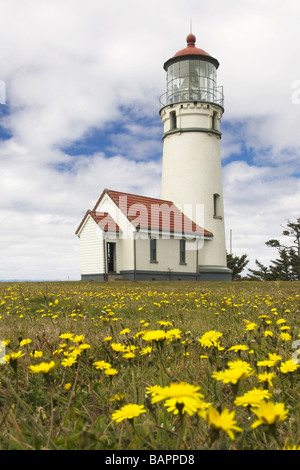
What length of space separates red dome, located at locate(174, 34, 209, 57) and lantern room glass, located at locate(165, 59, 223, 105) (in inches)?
24.0

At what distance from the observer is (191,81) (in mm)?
29859

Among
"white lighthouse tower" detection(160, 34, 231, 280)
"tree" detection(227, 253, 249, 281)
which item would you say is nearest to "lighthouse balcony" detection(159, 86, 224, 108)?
"white lighthouse tower" detection(160, 34, 231, 280)

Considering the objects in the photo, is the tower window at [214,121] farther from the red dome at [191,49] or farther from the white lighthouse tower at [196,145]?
the red dome at [191,49]

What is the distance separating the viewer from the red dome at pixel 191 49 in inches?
1157

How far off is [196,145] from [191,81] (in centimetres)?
518

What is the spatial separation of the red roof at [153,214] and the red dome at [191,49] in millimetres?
11294

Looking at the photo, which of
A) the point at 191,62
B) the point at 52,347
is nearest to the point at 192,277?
the point at 191,62

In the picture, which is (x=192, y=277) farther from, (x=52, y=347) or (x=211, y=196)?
(x=52, y=347)

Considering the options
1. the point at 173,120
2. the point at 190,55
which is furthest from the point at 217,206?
the point at 190,55

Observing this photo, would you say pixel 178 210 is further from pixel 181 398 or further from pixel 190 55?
pixel 181 398

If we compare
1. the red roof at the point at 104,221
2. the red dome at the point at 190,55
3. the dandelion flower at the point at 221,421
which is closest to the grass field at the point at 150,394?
the dandelion flower at the point at 221,421

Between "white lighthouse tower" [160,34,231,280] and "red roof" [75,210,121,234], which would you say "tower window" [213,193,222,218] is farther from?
"red roof" [75,210,121,234]
